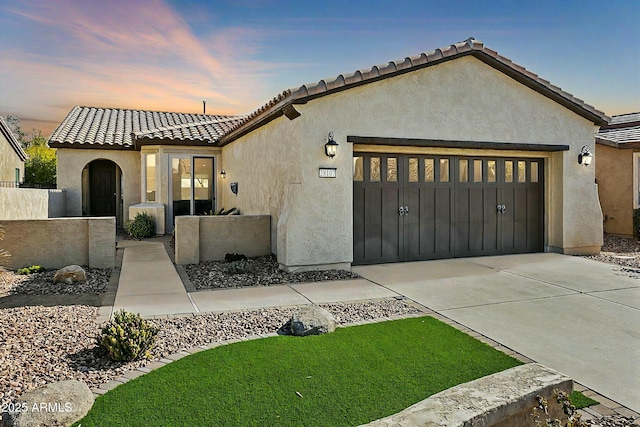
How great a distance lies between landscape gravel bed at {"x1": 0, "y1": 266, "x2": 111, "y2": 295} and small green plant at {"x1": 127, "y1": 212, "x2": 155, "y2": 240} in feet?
18.7

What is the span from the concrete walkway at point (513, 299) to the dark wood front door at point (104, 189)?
9.54 meters

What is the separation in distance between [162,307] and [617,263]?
994 centimetres

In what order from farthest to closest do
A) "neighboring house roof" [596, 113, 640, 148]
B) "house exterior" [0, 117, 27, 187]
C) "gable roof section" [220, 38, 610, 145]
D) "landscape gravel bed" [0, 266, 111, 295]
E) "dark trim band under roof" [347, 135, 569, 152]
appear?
"house exterior" [0, 117, 27, 187], "neighboring house roof" [596, 113, 640, 148], "dark trim band under roof" [347, 135, 569, 152], "gable roof section" [220, 38, 610, 145], "landscape gravel bed" [0, 266, 111, 295]

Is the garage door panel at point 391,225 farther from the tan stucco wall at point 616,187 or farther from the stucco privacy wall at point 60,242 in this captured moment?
the tan stucco wall at point 616,187

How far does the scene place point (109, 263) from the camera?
30.9 feet

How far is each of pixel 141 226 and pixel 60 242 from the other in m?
5.46

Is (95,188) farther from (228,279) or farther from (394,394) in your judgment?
(394,394)

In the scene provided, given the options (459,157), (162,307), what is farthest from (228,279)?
(459,157)

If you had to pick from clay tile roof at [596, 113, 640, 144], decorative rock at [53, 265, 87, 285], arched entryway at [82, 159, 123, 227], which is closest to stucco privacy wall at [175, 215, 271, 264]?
decorative rock at [53, 265, 87, 285]

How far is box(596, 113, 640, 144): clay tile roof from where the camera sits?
47.5ft

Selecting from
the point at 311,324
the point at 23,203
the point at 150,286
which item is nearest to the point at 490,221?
the point at 311,324

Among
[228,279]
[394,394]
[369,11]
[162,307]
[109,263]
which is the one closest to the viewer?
[394,394]

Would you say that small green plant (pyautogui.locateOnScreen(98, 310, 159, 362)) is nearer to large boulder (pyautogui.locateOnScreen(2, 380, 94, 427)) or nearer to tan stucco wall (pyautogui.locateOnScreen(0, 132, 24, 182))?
large boulder (pyautogui.locateOnScreen(2, 380, 94, 427))

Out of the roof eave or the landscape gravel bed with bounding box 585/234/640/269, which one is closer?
the roof eave
